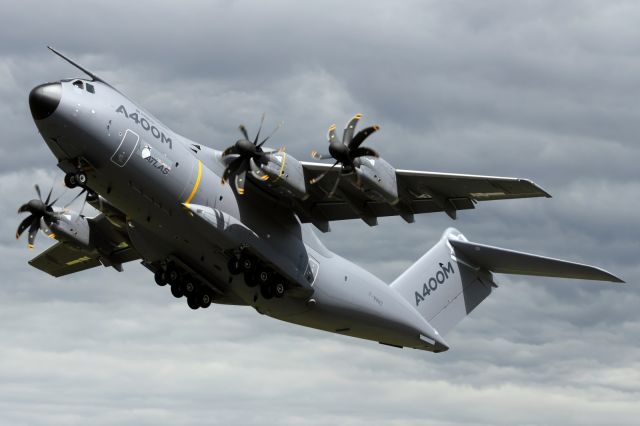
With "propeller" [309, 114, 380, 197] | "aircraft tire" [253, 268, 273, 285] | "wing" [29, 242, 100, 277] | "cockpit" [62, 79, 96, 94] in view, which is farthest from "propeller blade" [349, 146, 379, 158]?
"wing" [29, 242, 100, 277]

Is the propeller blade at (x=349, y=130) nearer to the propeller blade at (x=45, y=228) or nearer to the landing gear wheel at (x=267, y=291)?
the landing gear wheel at (x=267, y=291)

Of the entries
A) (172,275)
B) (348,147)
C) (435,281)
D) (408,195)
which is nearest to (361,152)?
(348,147)

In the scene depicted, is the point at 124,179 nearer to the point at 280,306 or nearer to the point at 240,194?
the point at 240,194

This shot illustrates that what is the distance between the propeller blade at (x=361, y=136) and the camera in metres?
19.3

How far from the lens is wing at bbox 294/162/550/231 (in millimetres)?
Result: 20094

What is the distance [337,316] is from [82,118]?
7299 mm

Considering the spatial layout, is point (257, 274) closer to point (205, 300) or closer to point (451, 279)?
point (205, 300)

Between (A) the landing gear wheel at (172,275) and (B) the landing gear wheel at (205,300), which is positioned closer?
(A) the landing gear wheel at (172,275)

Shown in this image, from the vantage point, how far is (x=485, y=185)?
20312mm

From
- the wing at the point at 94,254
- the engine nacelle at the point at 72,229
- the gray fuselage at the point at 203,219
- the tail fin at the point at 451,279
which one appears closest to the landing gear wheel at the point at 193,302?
the gray fuselage at the point at 203,219

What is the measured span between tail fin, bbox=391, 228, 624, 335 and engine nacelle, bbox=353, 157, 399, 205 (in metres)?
5.38

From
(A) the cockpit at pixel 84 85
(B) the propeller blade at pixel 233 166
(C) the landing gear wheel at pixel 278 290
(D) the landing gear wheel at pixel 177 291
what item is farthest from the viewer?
(D) the landing gear wheel at pixel 177 291

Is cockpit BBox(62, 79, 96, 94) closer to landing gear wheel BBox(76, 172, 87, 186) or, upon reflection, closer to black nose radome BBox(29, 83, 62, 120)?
black nose radome BBox(29, 83, 62, 120)

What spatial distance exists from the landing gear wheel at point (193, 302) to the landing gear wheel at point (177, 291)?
216 mm
